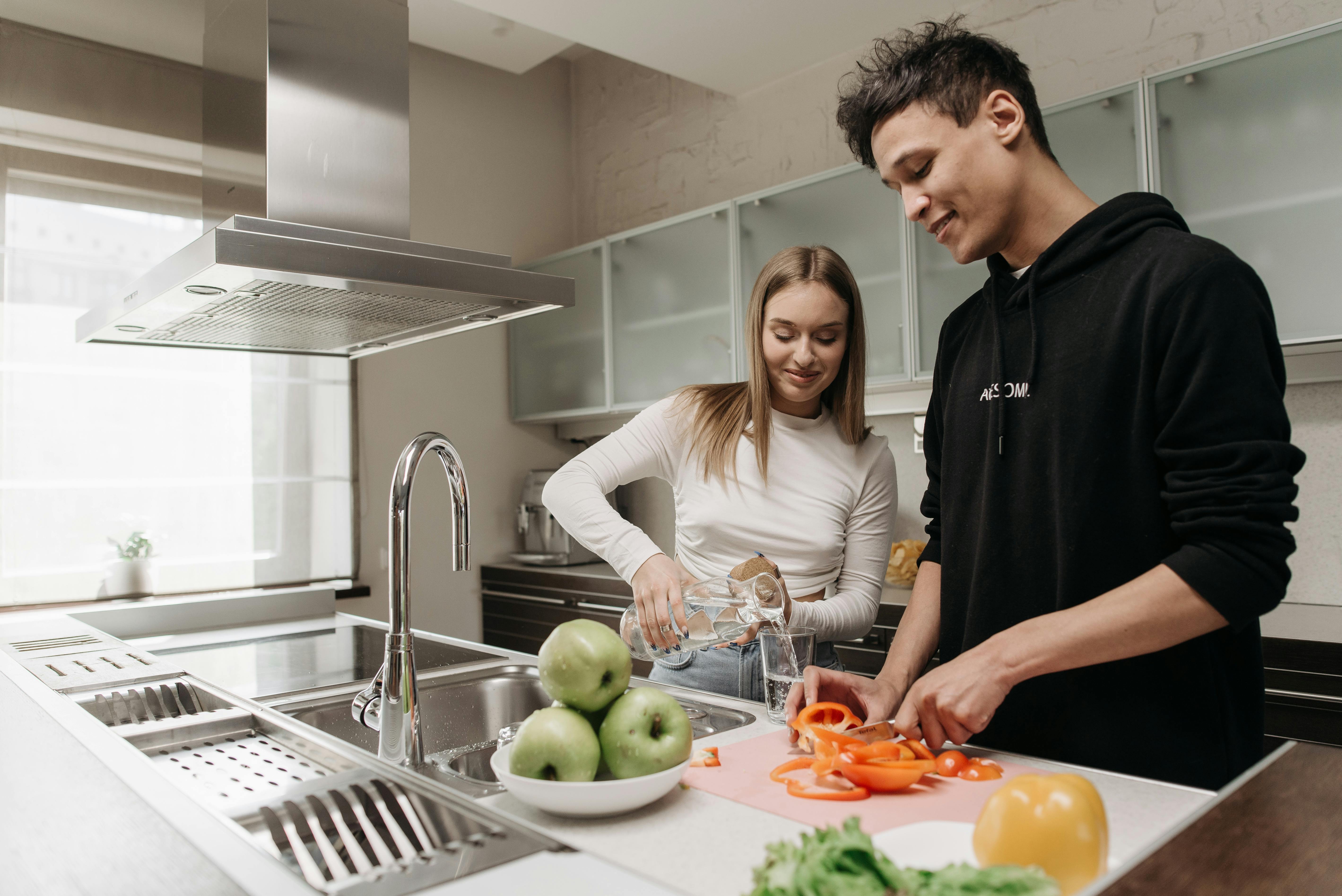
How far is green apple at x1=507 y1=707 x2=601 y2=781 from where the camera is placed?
0.79 meters

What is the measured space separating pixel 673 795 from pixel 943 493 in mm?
607

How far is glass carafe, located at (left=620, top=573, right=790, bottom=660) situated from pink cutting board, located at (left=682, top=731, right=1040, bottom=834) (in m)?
0.26

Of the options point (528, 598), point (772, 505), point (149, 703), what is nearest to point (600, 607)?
point (528, 598)

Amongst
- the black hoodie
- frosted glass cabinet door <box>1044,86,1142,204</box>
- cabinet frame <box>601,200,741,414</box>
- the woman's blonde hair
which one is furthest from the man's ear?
cabinet frame <box>601,200,741,414</box>

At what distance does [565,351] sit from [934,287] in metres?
1.72

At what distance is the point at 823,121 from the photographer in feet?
10.6

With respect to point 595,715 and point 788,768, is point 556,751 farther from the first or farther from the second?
point 788,768

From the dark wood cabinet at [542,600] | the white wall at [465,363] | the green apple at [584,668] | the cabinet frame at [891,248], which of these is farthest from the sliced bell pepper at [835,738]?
the white wall at [465,363]

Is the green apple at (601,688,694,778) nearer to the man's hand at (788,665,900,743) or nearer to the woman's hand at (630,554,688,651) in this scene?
the man's hand at (788,665,900,743)

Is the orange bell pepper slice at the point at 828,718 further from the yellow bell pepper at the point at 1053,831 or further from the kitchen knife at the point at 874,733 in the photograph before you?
the yellow bell pepper at the point at 1053,831

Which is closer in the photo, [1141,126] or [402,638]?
[402,638]

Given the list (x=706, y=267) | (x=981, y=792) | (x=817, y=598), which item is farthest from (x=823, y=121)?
(x=981, y=792)

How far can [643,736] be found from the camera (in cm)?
81

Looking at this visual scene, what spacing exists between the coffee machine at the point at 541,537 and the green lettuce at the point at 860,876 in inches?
121
